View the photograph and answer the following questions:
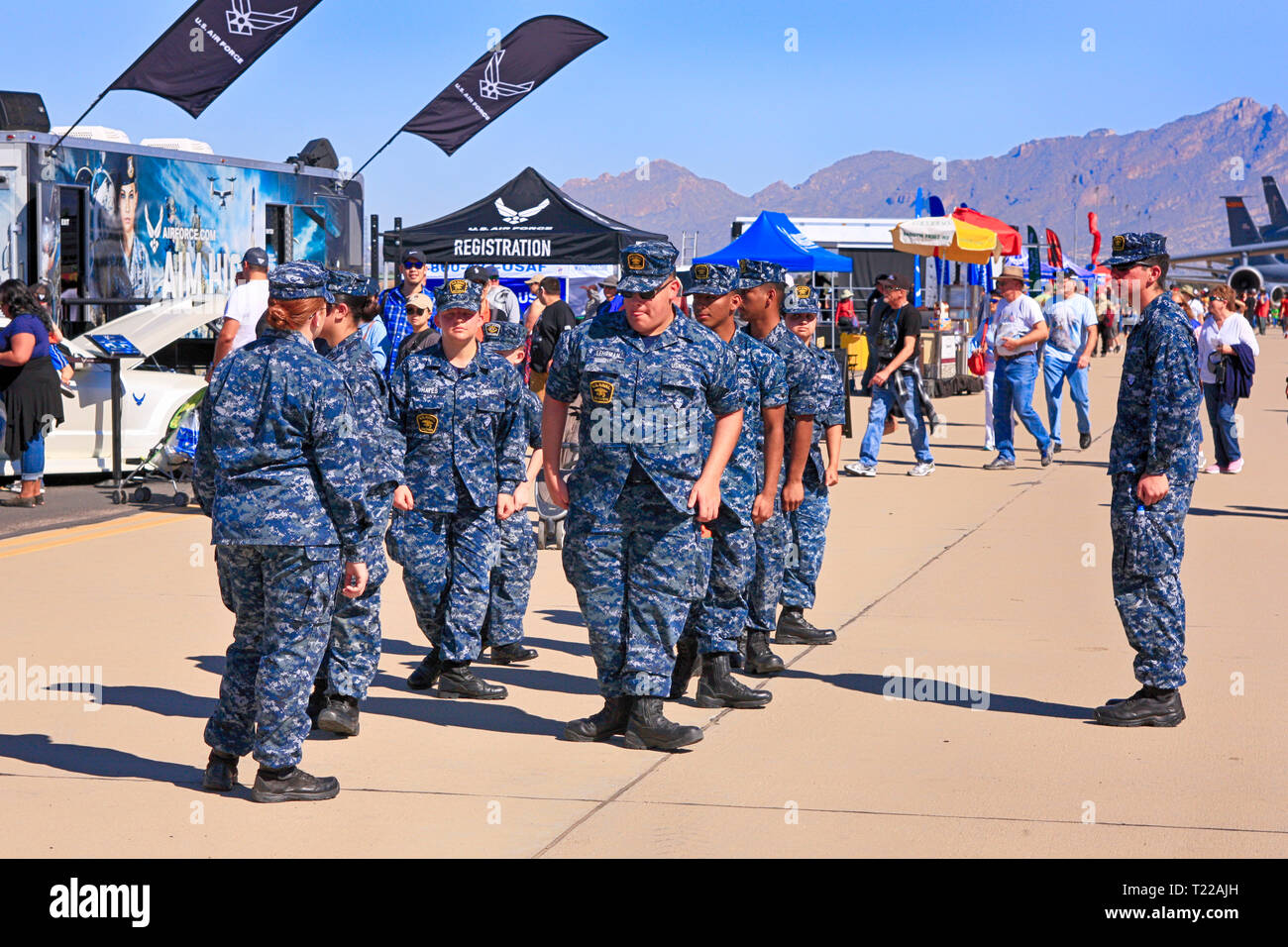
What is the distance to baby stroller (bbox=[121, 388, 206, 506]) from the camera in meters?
12.3

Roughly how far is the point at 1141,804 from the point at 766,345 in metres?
2.58

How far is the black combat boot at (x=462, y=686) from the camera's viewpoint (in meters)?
6.79

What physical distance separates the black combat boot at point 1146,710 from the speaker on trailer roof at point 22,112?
12786 millimetres

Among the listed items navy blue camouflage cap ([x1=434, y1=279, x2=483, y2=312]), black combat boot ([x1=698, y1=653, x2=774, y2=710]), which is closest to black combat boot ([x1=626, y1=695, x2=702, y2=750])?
black combat boot ([x1=698, y1=653, x2=774, y2=710])

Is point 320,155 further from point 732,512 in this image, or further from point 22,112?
point 732,512

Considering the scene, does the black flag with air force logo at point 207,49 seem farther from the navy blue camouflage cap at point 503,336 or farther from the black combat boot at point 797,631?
the black combat boot at point 797,631

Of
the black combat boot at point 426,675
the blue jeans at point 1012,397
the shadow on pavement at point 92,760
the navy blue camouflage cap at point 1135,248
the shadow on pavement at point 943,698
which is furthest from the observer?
the blue jeans at point 1012,397

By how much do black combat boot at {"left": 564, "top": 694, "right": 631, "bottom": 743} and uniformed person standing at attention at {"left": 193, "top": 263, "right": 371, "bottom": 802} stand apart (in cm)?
→ 117

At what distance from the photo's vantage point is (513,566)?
7.11 metres

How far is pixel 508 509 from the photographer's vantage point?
677 cm

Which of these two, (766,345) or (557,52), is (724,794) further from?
(557,52)

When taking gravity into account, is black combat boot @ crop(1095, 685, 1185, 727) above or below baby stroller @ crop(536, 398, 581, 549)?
below

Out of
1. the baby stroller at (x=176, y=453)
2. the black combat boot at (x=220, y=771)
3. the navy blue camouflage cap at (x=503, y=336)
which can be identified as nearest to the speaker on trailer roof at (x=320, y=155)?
the baby stroller at (x=176, y=453)

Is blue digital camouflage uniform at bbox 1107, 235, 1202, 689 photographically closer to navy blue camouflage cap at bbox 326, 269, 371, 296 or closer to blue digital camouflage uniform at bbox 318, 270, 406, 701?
blue digital camouflage uniform at bbox 318, 270, 406, 701
